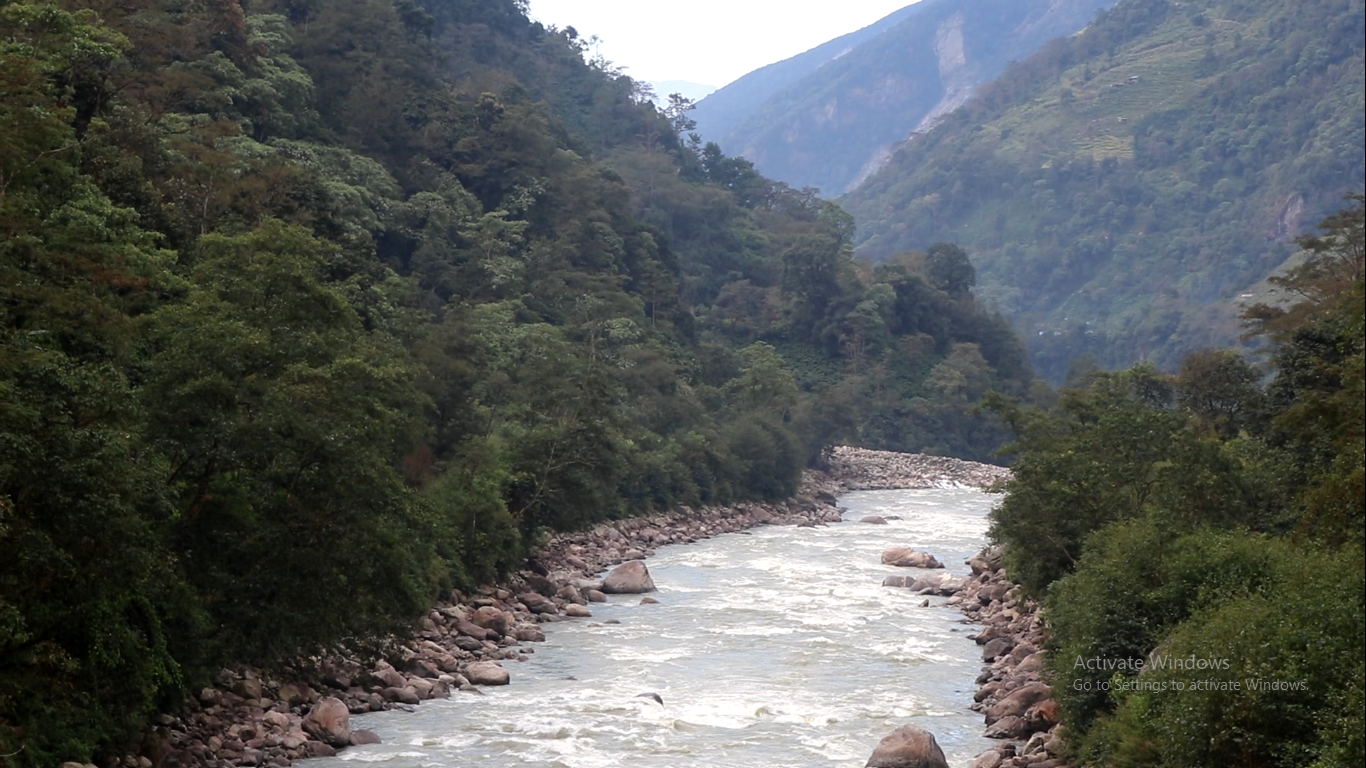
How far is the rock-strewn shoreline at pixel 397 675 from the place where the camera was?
42.3 feet

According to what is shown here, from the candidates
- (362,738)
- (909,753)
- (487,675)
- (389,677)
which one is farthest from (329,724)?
(909,753)

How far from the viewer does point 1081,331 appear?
99.4 m

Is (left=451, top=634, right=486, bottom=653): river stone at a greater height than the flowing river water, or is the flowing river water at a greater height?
(left=451, top=634, right=486, bottom=653): river stone

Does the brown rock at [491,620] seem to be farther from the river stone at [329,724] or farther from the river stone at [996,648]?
the river stone at [996,648]

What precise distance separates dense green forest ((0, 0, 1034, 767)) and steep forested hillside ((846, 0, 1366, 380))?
35777 millimetres

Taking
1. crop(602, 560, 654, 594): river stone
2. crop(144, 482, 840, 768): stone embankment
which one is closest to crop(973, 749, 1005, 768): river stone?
crop(144, 482, 840, 768): stone embankment

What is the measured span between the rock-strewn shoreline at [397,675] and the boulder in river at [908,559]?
3.90 meters

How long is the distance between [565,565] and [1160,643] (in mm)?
17389

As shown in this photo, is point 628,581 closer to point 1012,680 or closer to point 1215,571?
point 1012,680

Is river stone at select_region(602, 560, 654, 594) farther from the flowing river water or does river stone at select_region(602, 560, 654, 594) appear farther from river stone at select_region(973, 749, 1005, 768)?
river stone at select_region(973, 749, 1005, 768)

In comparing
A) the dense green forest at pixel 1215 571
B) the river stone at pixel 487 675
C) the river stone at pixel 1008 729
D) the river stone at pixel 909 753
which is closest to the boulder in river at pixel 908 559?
the dense green forest at pixel 1215 571

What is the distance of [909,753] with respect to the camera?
13266mm

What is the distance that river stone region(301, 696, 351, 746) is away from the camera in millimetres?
13961

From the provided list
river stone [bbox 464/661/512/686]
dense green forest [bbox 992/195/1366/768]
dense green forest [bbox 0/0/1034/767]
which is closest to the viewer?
dense green forest [bbox 992/195/1366/768]
